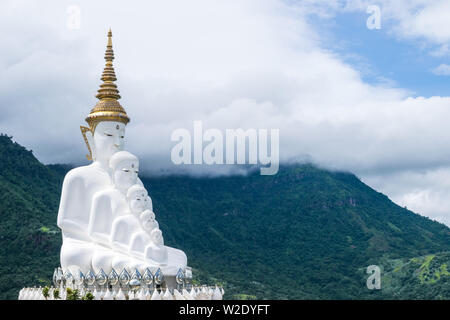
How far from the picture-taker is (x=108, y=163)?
28984 millimetres

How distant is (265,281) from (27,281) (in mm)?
23957

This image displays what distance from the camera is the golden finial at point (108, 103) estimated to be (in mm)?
29109

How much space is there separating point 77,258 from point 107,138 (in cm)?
527

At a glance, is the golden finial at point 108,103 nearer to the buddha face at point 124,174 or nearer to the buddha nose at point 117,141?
the buddha nose at point 117,141

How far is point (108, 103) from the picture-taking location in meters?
29.3

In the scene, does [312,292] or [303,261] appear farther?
[303,261]

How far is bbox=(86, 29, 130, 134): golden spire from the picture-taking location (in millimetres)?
29109

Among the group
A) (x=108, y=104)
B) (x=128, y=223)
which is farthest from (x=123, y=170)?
(x=108, y=104)

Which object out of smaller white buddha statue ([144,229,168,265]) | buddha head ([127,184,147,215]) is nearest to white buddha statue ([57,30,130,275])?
Answer: buddha head ([127,184,147,215])

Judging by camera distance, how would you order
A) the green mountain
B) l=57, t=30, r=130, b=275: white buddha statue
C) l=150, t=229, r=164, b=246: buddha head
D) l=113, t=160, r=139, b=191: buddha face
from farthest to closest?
the green mountain, l=113, t=160, r=139, b=191: buddha face, l=57, t=30, r=130, b=275: white buddha statue, l=150, t=229, r=164, b=246: buddha head

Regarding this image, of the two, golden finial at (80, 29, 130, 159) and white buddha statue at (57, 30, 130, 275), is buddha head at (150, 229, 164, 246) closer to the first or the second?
white buddha statue at (57, 30, 130, 275)
